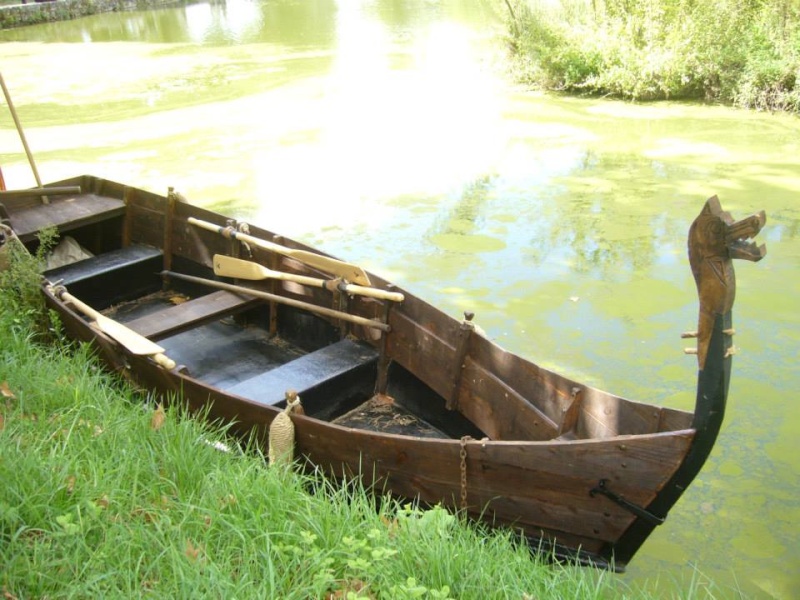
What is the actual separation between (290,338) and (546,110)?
719 cm

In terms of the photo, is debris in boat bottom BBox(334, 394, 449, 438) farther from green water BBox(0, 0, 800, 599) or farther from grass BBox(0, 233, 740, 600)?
green water BBox(0, 0, 800, 599)

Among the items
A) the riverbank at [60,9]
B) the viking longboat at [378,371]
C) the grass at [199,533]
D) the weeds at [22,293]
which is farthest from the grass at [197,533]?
the riverbank at [60,9]

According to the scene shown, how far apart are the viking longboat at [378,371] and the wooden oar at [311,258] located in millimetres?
12

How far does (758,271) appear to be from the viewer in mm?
5934

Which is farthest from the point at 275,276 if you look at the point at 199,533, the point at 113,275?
the point at 199,533

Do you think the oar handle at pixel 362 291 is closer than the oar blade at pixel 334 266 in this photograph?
Yes

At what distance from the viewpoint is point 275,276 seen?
4469mm

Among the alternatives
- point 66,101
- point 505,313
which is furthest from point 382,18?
point 505,313

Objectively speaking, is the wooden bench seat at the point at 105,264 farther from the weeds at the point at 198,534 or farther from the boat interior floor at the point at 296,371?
the weeds at the point at 198,534

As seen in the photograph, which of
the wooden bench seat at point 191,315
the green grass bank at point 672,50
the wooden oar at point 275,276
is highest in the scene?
the green grass bank at point 672,50

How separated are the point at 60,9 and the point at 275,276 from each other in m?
23.2

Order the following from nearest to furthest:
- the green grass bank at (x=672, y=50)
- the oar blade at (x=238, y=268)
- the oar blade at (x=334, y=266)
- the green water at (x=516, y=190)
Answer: the green water at (x=516, y=190) → the oar blade at (x=334, y=266) → the oar blade at (x=238, y=268) → the green grass bank at (x=672, y=50)

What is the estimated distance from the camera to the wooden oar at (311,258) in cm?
408

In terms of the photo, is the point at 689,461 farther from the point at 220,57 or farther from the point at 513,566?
the point at 220,57
